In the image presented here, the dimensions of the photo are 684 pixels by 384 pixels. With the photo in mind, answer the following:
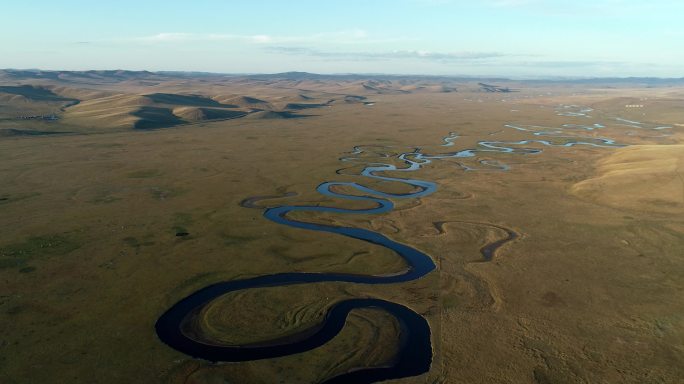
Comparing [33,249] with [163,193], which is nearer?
[33,249]

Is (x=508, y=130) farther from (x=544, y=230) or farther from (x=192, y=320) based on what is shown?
(x=192, y=320)

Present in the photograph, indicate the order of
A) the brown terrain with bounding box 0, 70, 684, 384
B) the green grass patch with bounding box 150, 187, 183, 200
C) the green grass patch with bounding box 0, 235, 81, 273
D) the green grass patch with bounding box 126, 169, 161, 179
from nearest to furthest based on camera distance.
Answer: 1. the brown terrain with bounding box 0, 70, 684, 384
2. the green grass patch with bounding box 0, 235, 81, 273
3. the green grass patch with bounding box 150, 187, 183, 200
4. the green grass patch with bounding box 126, 169, 161, 179

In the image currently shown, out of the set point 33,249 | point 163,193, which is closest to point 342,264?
point 33,249

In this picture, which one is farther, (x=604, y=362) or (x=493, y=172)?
(x=493, y=172)

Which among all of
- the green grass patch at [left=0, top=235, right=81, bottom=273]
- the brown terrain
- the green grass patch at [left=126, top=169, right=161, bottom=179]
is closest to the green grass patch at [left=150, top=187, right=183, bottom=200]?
the brown terrain

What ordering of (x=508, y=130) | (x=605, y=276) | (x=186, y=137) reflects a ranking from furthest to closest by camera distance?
(x=508, y=130), (x=186, y=137), (x=605, y=276)

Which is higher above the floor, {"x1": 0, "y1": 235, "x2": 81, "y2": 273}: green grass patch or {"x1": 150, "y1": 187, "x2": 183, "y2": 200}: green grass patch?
{"x1": 150, "y1": 187, "x2": 183, "y2": 200}: green grass patch

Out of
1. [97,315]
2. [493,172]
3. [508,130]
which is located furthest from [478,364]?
[508,130]

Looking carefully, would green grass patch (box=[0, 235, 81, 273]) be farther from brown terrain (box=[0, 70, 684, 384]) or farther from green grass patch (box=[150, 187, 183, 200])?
green grass patch (box=[150, 187, 183, 200])

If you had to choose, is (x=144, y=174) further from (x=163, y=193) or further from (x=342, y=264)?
→ (x=342, y=264)

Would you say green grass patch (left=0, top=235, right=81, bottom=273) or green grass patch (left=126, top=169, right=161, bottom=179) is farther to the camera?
green grass patch (left=126, top=169, right=161, bottom=179)

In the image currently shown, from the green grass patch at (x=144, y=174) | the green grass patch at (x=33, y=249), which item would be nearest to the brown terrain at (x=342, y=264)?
the green grass patch at (x=33, y=249)
